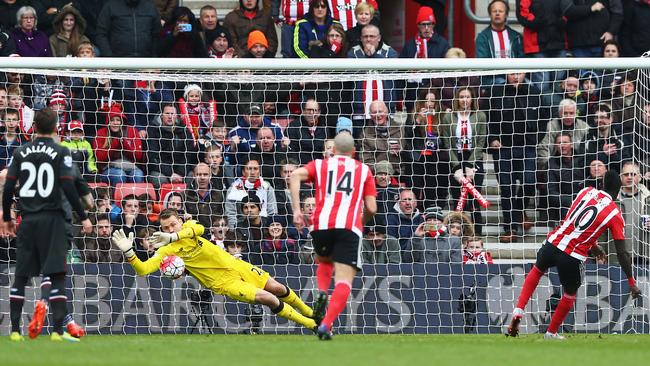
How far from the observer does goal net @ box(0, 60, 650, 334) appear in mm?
16562

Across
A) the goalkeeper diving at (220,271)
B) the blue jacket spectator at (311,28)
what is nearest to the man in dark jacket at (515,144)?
the blue jacket spectator at (311,28)

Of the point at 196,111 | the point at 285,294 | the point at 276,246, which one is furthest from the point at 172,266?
the point at 196,111

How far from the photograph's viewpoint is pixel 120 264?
1638 cm

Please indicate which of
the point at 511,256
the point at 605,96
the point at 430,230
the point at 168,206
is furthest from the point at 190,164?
the point at 605,96

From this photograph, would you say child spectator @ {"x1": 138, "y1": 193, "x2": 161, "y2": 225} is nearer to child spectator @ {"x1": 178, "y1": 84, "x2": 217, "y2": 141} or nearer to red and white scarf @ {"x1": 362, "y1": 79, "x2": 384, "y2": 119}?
child spectator @ {"x1": 178, "y1": 84, "x2": 217, "y2": 141}

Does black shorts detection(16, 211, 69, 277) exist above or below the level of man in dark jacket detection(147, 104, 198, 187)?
below

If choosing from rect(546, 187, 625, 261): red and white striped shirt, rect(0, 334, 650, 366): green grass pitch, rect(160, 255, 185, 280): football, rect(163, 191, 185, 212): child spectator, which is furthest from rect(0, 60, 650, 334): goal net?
rect(0, 334, 650, 366): green grass pitch

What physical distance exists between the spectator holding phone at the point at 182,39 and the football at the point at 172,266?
15.5ft

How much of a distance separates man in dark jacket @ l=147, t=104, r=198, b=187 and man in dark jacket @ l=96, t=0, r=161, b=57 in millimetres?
2140

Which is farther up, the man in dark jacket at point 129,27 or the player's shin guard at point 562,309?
the man in dark jacket at point 129,27

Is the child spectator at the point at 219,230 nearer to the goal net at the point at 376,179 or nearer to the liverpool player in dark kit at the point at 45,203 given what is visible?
the goal net at the point at 376,179

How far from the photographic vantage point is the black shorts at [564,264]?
14.3 m

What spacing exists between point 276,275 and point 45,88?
3.90 m

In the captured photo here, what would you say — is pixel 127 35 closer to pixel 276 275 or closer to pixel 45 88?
pixel 45 88
